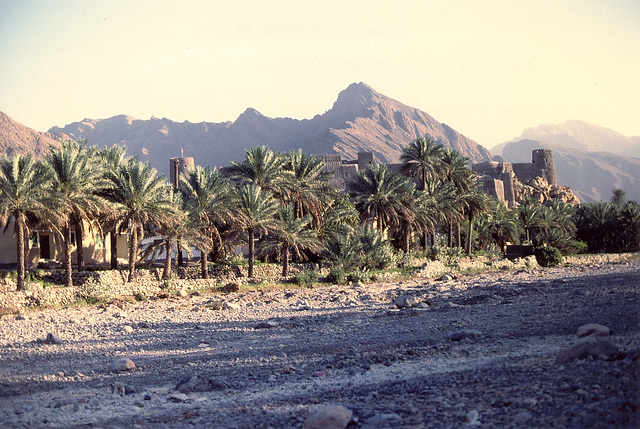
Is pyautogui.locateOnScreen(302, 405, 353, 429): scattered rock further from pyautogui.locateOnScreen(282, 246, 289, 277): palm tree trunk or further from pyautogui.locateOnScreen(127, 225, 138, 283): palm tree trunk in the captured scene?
pyautogui.locateOnScreen(282, 246, 289, 277): palm tree trunk

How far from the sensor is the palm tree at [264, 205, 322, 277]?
29.7m

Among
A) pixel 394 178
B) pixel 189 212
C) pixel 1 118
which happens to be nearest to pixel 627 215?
pixel 394 178

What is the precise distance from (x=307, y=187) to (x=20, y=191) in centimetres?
1507

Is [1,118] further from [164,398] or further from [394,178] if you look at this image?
[164,398]

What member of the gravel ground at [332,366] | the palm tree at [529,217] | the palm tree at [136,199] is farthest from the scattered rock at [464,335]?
the palm tree at [529,217]

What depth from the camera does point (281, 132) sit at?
175m

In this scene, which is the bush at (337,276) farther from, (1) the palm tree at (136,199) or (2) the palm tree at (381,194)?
(1) the palm tree at (136,199)

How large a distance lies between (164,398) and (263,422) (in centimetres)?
228

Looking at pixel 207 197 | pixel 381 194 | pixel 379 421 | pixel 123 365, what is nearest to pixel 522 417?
pixel 379 421

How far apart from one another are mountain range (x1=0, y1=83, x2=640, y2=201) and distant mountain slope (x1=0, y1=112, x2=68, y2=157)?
19.5 metres

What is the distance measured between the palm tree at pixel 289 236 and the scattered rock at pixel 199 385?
19.3 meters

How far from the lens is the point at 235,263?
31.7 m

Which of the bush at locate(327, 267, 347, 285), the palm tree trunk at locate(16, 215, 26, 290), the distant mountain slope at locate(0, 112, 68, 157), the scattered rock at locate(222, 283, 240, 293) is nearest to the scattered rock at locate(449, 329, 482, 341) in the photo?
the scattered rock at locate(222, 283, 240, 293)

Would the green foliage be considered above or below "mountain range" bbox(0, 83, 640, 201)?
below
